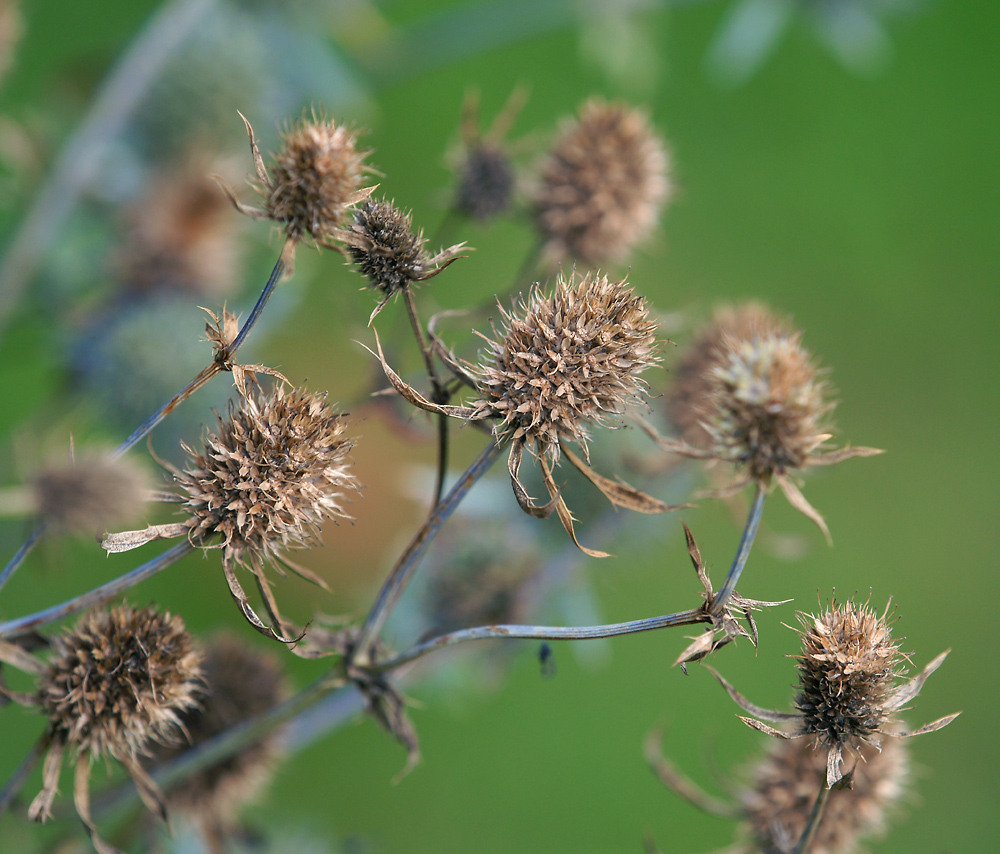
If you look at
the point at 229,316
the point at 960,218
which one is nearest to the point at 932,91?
the point at 960,218

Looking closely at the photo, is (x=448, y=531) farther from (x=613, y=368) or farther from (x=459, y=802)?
(x=459, y=802)

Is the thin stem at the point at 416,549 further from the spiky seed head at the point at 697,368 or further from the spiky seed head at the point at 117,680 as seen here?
the spiky seed head at the point at 697,368

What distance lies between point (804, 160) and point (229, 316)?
6.96 feet

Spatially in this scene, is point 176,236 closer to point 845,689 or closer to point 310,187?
point 310,187

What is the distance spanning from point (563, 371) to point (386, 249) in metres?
0.12

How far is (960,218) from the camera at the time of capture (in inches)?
86.0

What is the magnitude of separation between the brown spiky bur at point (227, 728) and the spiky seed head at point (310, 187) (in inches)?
13.6

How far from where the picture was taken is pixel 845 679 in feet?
1.50

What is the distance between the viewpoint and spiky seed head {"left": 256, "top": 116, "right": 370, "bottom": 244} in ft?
1.50

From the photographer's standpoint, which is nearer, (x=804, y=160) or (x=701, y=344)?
(x=701, y=344)

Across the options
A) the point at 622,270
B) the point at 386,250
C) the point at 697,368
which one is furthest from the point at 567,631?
the point at 622,270

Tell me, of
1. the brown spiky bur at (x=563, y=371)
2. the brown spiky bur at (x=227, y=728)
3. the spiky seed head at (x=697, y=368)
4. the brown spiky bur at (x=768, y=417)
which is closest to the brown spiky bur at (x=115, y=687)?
the brown spiky bur at (x=227, y=728)

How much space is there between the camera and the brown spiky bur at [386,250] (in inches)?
17.2

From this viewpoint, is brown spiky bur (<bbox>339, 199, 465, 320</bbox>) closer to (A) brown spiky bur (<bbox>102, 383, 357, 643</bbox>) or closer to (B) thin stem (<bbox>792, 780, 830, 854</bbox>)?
(A) brown spiky bur (<bbox>102, 383, 357, 643</bbox>)
